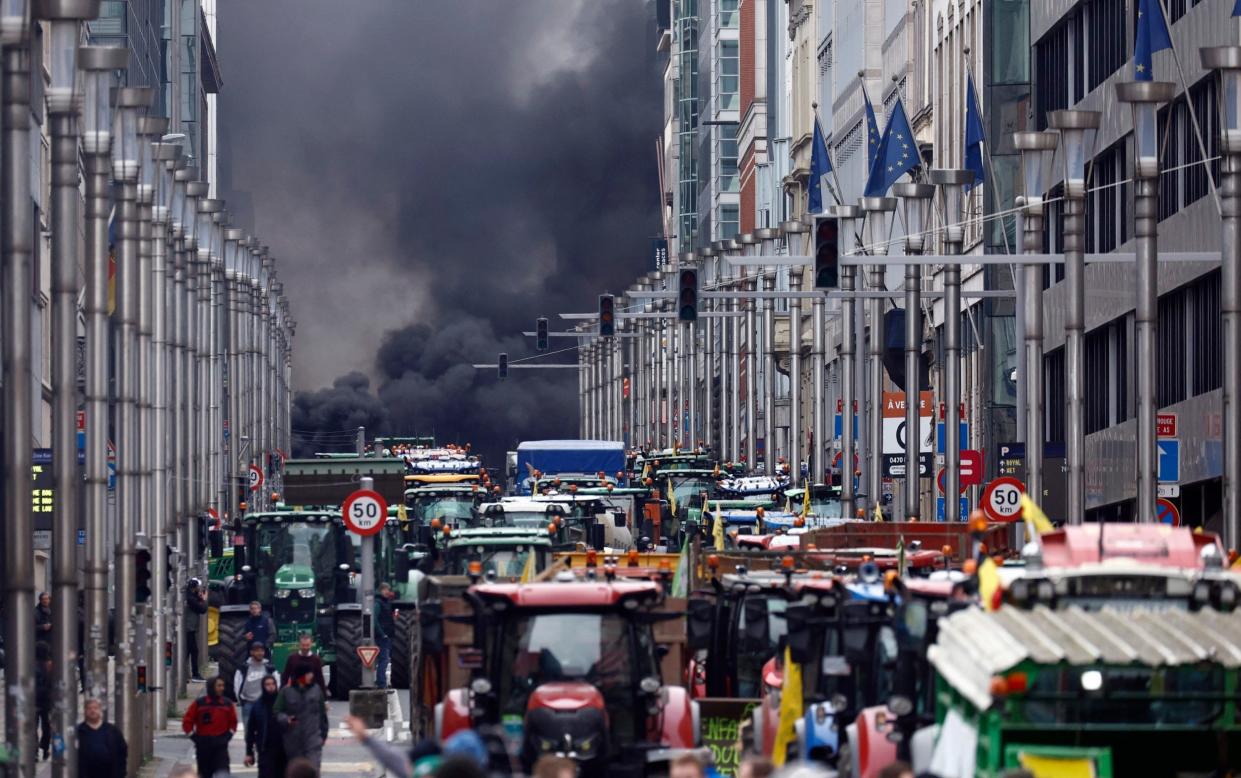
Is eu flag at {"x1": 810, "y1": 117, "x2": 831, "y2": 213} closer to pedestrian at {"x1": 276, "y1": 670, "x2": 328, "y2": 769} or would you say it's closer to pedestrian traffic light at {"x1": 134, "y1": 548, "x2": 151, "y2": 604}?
pedestrian traffic light at {"x1": 134, "y1": 548, "x2": 151, "y2": 604}

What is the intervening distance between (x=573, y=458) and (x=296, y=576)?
203 ft

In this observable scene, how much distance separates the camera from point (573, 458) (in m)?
106

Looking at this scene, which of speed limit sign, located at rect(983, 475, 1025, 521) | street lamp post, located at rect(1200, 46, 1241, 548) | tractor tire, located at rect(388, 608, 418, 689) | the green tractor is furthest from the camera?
speed limit sign, located at rect(983, 475, 1025, 521)

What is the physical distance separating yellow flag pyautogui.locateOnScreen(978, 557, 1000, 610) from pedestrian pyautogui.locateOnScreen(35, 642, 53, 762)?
1710 cm

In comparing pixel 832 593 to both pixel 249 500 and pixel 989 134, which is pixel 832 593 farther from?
pixel 249 500

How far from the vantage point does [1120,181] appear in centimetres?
6397

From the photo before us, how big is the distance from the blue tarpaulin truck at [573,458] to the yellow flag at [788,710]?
8145cm

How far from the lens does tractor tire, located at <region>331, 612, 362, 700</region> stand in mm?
42031

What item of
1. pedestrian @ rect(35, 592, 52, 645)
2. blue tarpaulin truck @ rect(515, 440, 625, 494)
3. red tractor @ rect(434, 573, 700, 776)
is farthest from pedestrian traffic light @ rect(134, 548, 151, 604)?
blue tarpaulin truck @ rect(515, 440, 625, 494)

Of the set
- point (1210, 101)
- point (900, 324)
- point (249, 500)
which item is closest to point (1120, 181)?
point (1210, 101)

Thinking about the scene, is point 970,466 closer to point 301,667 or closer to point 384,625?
point 384,625

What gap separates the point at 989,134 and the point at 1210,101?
2787 cm

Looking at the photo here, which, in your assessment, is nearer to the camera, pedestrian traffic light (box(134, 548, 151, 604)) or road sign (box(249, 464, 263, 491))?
pedestrian traffic light (box(134, 548, 151, 604))

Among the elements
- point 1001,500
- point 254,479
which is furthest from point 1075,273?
point 254,479
